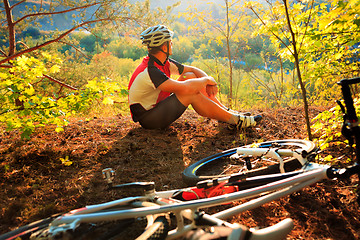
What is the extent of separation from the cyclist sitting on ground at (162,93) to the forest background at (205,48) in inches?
16.5

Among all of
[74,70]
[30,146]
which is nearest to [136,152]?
[30,146]

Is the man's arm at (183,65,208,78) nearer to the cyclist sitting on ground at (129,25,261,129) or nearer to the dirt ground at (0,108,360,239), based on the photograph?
the cyclist sitting on ground at (129,25,261,129)

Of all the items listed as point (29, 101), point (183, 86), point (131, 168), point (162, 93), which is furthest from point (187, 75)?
point (29, 101)

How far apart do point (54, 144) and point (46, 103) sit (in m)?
0.65

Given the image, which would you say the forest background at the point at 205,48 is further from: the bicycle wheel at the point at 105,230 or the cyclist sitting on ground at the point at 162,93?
the bicycle wheel at the point at 105,230

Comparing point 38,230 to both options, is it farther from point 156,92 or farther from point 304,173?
point 156,92

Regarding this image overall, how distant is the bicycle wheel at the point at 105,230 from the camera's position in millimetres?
1179

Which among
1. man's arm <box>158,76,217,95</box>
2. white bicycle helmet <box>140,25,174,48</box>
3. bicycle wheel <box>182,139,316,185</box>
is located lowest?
bicycle wheel <box>182,139,316,185</box>

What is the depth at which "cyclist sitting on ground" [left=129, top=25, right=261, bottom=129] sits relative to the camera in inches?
126

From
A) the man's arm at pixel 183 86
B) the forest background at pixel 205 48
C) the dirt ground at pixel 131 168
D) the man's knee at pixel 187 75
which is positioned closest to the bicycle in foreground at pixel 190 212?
the dirt ground at pixel 131 168

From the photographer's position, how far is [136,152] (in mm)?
3010

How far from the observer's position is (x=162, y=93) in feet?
11.5

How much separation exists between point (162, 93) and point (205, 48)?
2961mm

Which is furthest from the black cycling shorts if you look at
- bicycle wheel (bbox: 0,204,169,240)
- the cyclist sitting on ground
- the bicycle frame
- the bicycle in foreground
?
bicycle wheel (bbox: 0,204,169,240)
